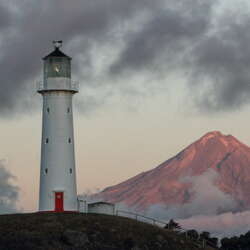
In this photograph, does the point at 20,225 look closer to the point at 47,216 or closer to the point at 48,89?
the point at 47,216

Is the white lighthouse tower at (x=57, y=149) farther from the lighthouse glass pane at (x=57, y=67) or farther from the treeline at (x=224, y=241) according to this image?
the treeline at (x=224, y=241)

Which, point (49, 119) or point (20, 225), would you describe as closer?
point (20, 225)

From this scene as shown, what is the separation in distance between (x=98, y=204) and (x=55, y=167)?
21.0 feet

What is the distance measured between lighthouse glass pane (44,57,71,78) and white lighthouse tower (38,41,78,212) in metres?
0.81

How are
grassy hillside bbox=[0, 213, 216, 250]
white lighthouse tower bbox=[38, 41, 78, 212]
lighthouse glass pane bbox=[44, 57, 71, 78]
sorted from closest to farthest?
grassy hillside bbox=[0, 213, 216, 250], white lighthouse tower bbox=[38, 41, 78, 212], lighthouse glass pane bbox=[44, 57, 71, 78]

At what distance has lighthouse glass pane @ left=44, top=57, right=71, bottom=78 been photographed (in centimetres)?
10025

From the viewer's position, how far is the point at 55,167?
3826 inches

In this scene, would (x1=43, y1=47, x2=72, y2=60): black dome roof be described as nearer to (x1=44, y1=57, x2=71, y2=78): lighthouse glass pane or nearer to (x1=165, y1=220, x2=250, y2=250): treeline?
(x1=44, y1=57, x2=71, y2=78): lighthouse glass pane

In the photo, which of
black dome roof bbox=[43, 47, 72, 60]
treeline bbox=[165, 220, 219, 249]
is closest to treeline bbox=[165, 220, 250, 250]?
treeline bbox=[165, 220, 219, 249]

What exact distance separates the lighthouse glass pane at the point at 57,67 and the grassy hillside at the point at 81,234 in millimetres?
15113

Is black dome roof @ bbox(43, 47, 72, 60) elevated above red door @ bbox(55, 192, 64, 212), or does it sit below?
above

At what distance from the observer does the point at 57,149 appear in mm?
97500

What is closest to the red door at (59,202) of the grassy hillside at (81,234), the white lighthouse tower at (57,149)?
the white lighthouse tower at (57,149)

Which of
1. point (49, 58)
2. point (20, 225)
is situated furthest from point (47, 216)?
point (49, 58)
